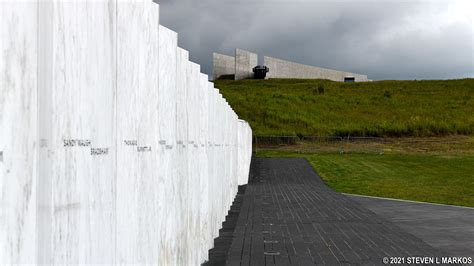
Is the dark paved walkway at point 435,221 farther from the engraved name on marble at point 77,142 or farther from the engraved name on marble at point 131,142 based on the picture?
the engraved name on marble at point 77,142

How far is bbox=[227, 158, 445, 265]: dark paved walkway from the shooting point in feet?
30.5

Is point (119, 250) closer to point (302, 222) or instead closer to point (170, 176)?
point (170, 176)

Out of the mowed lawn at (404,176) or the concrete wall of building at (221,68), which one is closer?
the mowed lawn at (404,176)

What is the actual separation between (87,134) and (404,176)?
27175 mm

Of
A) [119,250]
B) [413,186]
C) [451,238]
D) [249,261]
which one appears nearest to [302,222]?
[451,238]

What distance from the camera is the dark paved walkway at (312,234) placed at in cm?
928

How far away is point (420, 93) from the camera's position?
2657 inches

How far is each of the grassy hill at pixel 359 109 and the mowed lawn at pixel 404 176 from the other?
32.2 ft

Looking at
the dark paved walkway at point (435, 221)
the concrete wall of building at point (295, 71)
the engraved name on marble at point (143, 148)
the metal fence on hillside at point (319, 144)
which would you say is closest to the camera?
the engraved name on marble at point (143, 148)

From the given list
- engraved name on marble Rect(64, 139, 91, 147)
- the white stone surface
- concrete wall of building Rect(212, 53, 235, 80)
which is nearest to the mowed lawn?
engraved name on marble Rect(64, 139, 91, 147)

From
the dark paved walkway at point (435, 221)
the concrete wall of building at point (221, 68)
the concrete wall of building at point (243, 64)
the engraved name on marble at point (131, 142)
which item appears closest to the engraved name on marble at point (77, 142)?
the engraved name on marble at point (131, 142)

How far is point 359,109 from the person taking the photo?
5819cm

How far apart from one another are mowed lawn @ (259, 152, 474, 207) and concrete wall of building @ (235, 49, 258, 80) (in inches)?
1679

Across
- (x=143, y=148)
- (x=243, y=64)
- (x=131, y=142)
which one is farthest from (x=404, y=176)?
(x=243, y=64)
